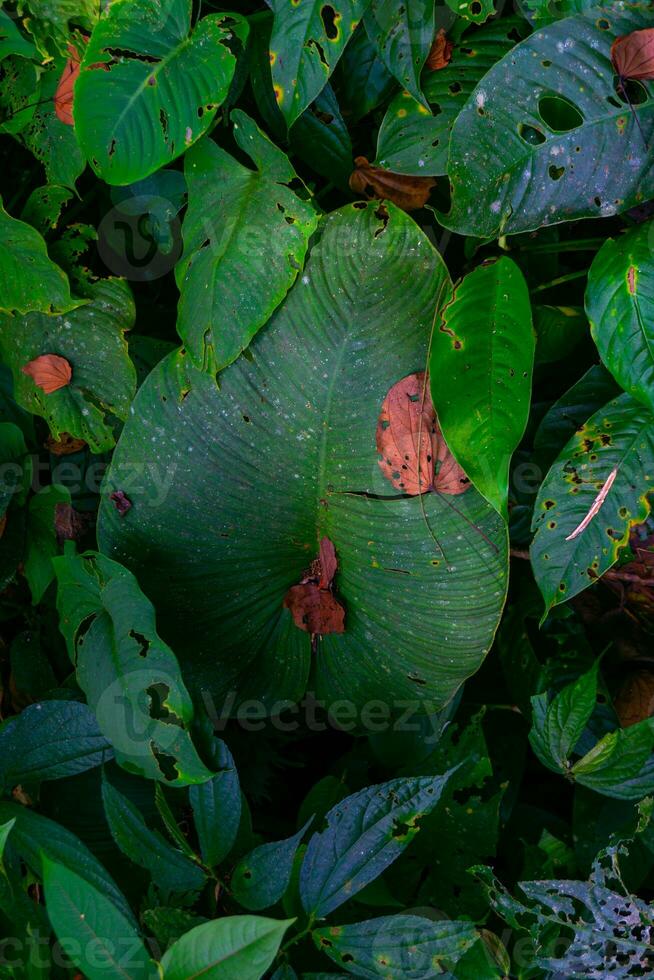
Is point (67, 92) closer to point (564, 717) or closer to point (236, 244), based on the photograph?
point (236, 244)

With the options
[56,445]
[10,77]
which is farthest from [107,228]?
[56,445]

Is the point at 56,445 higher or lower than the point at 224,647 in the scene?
higher

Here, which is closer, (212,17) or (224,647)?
(212,17)

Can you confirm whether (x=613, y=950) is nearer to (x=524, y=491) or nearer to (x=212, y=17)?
(x=524, y=491)

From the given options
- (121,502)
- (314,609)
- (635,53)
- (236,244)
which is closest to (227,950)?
(314,609)

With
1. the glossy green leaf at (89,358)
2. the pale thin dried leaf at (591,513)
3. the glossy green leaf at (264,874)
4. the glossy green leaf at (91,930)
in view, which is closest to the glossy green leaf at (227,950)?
the glossy green leaf at (91,930)

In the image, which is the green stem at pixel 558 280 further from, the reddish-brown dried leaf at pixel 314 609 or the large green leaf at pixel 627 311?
the reddish-brown dried leaf at pixel 314 609

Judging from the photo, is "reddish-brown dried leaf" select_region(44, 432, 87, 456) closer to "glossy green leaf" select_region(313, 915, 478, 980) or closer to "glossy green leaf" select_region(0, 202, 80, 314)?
"glossy green leaf" select_region(0, 202, 80, 314)

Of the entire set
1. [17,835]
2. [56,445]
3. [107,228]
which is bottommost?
[17,835]
